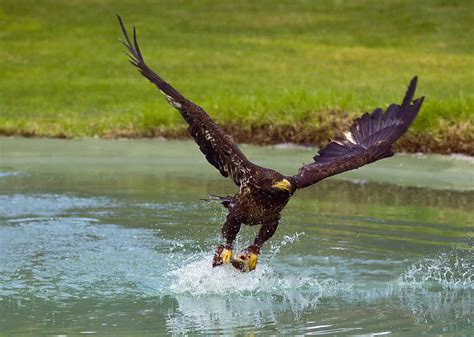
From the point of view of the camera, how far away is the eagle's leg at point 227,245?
8023 mm

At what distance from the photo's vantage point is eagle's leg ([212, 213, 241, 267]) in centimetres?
802

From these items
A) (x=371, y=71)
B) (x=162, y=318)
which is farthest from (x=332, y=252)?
(x=371, y=71)

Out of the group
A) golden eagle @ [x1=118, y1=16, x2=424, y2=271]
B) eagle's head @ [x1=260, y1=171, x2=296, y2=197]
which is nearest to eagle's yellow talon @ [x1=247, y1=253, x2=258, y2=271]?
golden eagle @ [x1=118, y1=16, x2=424, y2=271]

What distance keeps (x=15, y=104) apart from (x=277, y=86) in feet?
13.1

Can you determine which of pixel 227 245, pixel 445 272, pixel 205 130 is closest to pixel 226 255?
Answer: pixel 227 245

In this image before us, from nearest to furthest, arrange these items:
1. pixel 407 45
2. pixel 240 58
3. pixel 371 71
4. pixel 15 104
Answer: pixel 15 104
pixel 371 71
pixel 240 58
pixel 407 45

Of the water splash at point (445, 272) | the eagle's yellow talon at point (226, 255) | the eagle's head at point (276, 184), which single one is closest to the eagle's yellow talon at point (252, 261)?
the eagle's yellow talon at point (226, 255)

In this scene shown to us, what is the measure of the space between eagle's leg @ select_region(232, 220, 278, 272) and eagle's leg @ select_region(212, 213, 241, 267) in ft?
0.20

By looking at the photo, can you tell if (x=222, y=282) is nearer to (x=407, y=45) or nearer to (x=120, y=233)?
(x=120, y=233)

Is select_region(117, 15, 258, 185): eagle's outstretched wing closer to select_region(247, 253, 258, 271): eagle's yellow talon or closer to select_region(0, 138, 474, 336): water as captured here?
select_region(247, 253, 258, 271): eagle's yellow talon

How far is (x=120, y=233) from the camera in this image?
9594mm

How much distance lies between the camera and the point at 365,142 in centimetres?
920

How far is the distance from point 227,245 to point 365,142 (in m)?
1.60

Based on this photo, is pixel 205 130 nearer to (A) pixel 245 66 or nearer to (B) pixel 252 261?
(B) pixel 252 261
